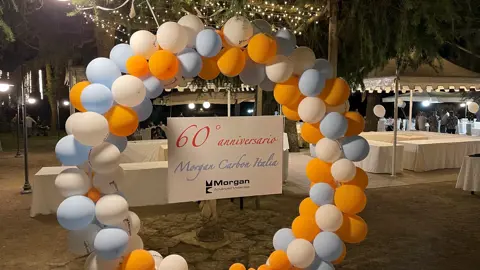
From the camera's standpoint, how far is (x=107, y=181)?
2.60 meters

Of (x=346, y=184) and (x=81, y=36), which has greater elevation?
(x=81, y=36)

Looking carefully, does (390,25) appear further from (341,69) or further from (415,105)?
(415,105)

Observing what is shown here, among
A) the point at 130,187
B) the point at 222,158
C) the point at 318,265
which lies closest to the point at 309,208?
the point at 318,265

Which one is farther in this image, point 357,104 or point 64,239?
point 357,104

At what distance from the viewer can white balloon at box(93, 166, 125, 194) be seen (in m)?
2.58

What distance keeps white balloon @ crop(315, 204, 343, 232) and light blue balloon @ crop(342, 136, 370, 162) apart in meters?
0.40

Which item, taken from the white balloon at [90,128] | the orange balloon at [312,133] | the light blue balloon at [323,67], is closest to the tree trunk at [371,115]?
the orange balloon at [312,133]

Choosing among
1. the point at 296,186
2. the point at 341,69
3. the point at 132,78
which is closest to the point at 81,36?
the point at 296,186

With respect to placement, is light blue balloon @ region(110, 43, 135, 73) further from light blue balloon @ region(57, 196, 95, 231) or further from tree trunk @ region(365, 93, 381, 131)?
tree trunk @ region(365, 93, 381, 131)

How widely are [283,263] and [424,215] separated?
11.7ft

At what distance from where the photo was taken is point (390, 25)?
3.65 metres

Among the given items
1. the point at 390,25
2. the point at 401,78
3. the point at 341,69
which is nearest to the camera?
the point at 390,25

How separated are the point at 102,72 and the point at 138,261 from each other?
3.98 feet

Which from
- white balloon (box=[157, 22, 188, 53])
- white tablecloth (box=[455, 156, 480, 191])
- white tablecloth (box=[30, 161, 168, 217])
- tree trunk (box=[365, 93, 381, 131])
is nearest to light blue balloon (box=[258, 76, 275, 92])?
white balloon (box=[157, 22, 188, 53])
